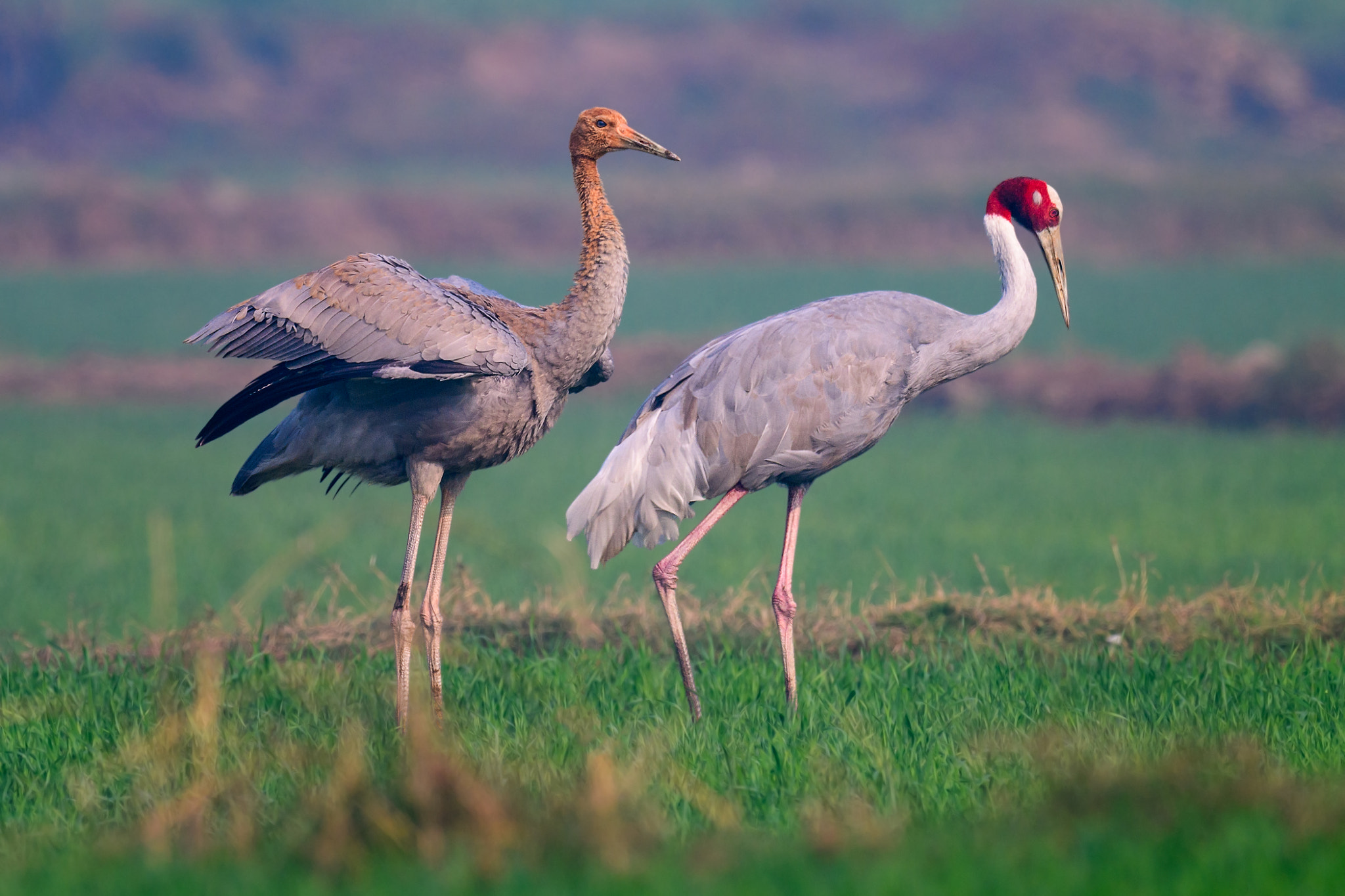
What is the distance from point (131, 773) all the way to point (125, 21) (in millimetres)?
58872

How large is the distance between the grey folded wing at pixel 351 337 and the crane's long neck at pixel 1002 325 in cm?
169

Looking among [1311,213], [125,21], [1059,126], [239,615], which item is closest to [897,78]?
[1059,126]

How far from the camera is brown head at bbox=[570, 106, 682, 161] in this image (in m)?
6.08

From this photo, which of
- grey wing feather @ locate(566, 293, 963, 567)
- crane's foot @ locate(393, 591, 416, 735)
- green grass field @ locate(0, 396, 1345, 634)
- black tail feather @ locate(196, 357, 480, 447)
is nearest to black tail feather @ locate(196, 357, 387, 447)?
black tail feather @ locate(196, 357, 480, 447)

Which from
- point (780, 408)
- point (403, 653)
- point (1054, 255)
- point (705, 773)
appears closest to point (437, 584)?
point (403, 653)

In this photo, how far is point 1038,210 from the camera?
6277 millimetres

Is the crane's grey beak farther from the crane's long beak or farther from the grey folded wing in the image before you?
the grey folded wing

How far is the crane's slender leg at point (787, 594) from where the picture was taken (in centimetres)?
582

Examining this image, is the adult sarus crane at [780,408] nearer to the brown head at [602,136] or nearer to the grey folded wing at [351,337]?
the grey folded wing at [351,337]

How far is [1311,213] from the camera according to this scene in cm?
3362

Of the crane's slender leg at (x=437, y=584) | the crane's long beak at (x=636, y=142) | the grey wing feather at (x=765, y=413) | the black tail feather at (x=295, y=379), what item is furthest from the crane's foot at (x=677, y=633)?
the crane's long beak at (x=636, y=142)

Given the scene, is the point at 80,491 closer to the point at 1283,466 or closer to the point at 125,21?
the point at 1283,466

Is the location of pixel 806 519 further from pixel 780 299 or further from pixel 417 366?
pixel 780 299

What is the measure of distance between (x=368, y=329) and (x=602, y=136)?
53.7 inches
